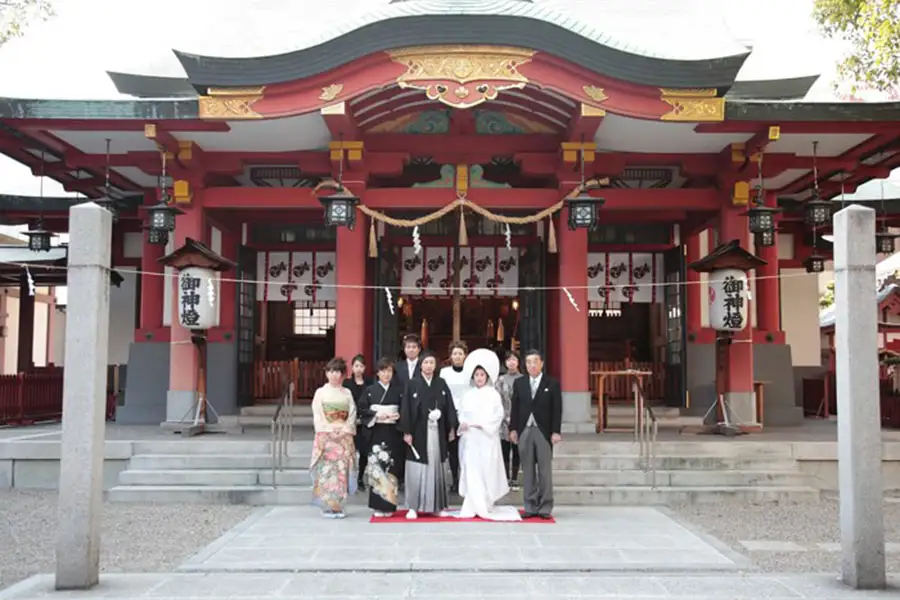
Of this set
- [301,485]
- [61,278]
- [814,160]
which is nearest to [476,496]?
[301,485]

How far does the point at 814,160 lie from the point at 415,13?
5.72 metres

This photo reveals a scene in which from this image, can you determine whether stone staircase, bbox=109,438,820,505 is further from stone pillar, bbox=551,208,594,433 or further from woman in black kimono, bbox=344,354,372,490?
stone pillar, bbox=551,208,594,433

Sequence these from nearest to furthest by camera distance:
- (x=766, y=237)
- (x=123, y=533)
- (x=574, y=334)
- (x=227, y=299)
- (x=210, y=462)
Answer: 1. (x=123, y=533)
2. (x=210, y=462)
3. (x=766, y=237)
4. (x=574, y=334)
5. (x=227, y=299)

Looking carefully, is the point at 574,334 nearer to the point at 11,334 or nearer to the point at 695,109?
the point at 695,109

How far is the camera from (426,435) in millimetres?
8047

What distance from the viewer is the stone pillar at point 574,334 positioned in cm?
1116

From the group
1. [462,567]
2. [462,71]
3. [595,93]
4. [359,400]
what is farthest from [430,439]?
[595,93]

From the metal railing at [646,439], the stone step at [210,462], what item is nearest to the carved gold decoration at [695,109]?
the metal railing at [646,439]

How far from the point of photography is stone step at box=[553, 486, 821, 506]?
8.77 metres

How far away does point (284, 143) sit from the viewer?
37.6 ft

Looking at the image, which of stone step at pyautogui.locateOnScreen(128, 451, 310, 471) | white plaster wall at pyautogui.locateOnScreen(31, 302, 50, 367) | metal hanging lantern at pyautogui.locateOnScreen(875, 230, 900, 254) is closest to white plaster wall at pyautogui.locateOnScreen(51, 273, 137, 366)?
stone step at pyautogui.locateOnScreen(128, 451, 310, 471)

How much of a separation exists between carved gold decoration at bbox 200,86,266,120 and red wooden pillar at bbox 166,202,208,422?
1876 millimetres

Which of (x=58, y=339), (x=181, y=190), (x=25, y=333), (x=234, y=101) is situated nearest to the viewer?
(x=234, y=101)

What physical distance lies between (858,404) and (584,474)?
3825 millimetres
